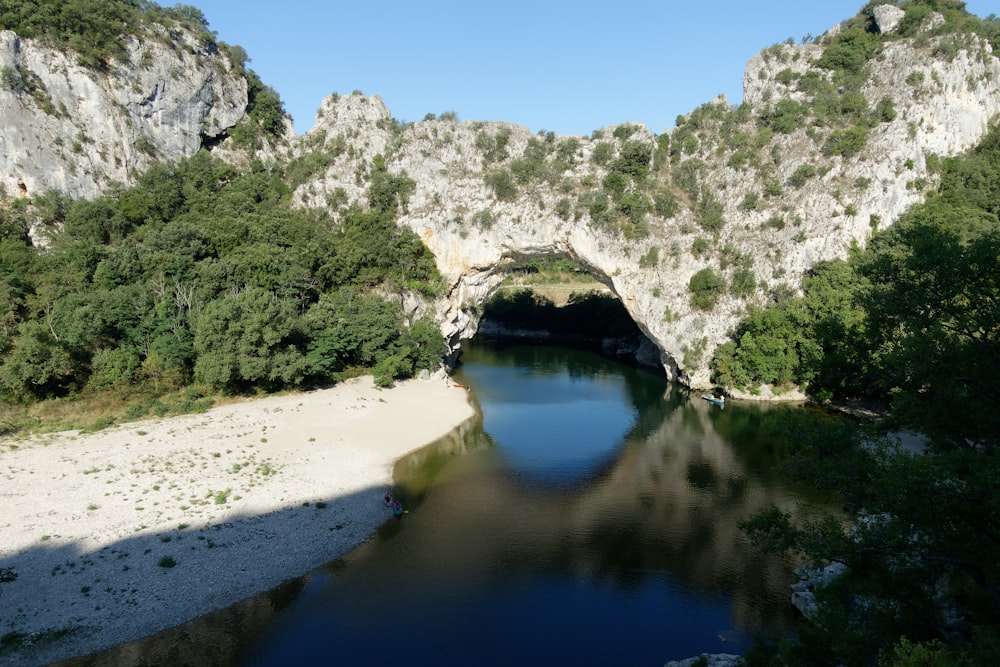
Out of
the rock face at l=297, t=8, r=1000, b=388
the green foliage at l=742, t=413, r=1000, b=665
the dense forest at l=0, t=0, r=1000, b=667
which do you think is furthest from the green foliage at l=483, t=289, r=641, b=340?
the green foliage at l=742, t=413, r=1000, b=665

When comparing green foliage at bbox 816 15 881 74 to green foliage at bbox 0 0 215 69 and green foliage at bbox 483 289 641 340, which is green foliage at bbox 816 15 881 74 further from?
green foliage at bbox 0 0 215 69

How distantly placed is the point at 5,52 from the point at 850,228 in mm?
69131

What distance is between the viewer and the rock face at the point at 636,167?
43344mm

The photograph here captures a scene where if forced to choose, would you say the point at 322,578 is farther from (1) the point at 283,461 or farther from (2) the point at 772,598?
(2) the point at 772,598

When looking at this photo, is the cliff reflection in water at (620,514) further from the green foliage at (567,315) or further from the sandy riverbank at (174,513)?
the green foliage at (567,315)

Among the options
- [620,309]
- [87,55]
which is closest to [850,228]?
[620,309]

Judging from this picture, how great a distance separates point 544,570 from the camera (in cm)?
Answer: 1936

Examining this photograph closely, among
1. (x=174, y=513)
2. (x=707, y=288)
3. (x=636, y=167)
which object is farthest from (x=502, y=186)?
(x=174, y=513)

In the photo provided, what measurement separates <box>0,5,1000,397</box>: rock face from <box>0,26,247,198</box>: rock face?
0.13 meters

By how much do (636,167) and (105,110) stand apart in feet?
156

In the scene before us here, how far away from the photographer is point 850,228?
43.1m

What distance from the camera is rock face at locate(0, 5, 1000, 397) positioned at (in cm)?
4334

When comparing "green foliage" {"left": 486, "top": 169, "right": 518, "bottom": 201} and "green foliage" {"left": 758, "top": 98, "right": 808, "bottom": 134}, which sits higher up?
"green foliage" {"left": 758, "top": 98, "right": 808, "bottom": 134}

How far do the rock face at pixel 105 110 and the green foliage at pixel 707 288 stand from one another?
49793 mm
